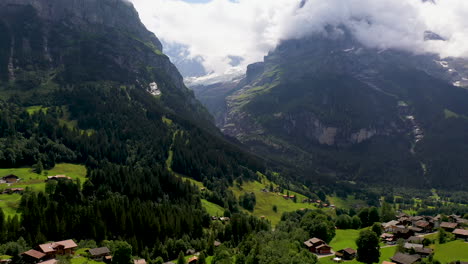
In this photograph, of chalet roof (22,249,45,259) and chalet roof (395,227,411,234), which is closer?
chalet roof (22,249,45,259)

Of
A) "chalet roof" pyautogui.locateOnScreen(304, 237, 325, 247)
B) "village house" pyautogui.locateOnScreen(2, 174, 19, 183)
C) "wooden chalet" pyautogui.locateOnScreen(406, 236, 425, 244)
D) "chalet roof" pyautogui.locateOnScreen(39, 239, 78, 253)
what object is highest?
"village house" pyautogui.locateOnScreen(2, 174, 19, 183)

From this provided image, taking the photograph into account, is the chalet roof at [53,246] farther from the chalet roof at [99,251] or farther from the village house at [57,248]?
the chalet roof at [99,251]

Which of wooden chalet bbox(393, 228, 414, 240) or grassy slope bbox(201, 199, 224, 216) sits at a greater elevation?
wooden chalet bbox(393, 228, 414, 240)

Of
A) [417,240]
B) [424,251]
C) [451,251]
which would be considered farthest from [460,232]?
[424,251]

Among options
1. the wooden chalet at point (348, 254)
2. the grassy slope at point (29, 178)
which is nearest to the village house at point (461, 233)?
the wooden chalet at point (348, 254)

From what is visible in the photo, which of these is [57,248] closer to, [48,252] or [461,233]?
[48,252]

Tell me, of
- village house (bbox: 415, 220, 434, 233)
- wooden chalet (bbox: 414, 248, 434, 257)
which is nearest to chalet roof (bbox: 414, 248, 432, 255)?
wooden chalet (bbox: 414, 248, 434, 257)

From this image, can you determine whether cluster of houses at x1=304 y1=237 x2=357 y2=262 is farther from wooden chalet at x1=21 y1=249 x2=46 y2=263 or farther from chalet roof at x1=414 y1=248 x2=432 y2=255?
wooden chalet at x1=21 y1=249 x2=46 y2=263
